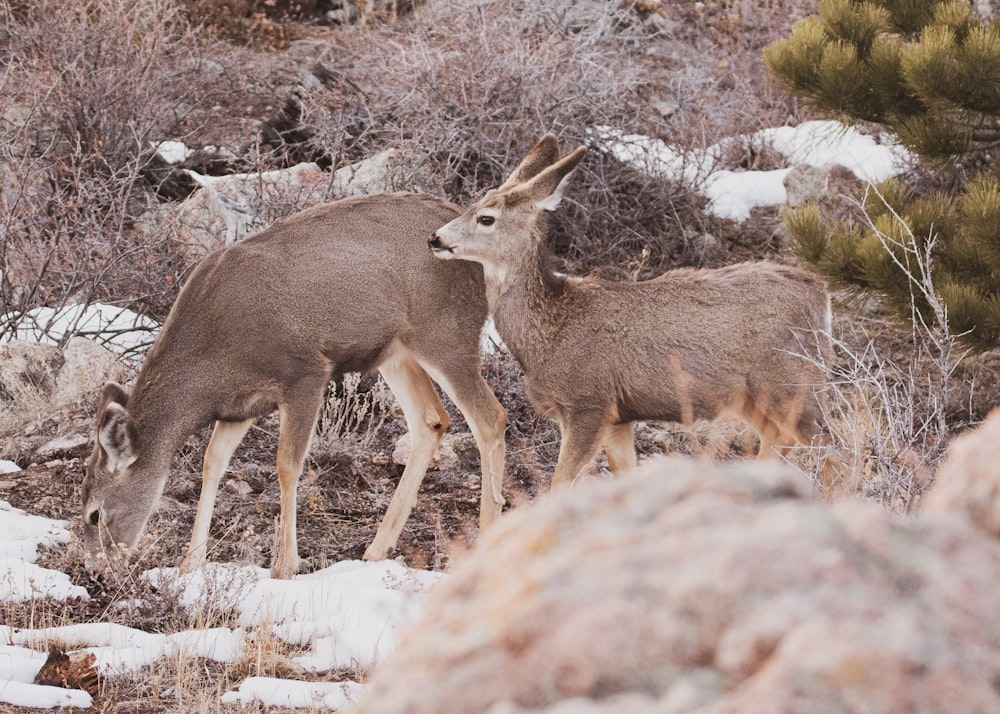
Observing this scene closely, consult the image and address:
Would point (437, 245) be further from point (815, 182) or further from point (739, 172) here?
point (739, 172)

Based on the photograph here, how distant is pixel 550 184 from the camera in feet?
24.5

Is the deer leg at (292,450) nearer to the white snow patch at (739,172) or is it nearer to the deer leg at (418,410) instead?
the deer leg at (418,410)

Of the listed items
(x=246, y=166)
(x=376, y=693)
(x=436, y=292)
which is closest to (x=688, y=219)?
(x=246, y=166)

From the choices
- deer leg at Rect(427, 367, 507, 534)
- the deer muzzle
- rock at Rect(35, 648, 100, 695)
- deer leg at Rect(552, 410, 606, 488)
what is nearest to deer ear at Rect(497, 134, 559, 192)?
the deer muzzle

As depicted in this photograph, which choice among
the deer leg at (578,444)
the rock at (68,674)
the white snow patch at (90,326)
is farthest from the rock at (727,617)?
the white snow patch at (90,326)

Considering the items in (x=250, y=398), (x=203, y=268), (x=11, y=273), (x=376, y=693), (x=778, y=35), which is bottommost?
(x=778, y=35)

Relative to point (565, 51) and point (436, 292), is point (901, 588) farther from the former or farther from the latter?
point (565, 51)

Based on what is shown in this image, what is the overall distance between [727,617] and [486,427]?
629 centimetres

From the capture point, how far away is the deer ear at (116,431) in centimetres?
684

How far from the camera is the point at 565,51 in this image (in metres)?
13.4

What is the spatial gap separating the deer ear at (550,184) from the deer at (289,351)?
26.4 inches

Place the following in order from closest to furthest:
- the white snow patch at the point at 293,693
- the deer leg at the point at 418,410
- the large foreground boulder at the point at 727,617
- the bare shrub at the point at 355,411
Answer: the large foreground boulder at the point at 727,617
the white snow patch at the point at 293,693
the deer leg at the point at 418,410
the bare shrub at the point at 355,411

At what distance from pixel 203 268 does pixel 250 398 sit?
2.84 feet

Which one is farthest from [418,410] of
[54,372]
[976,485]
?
[976,485]
